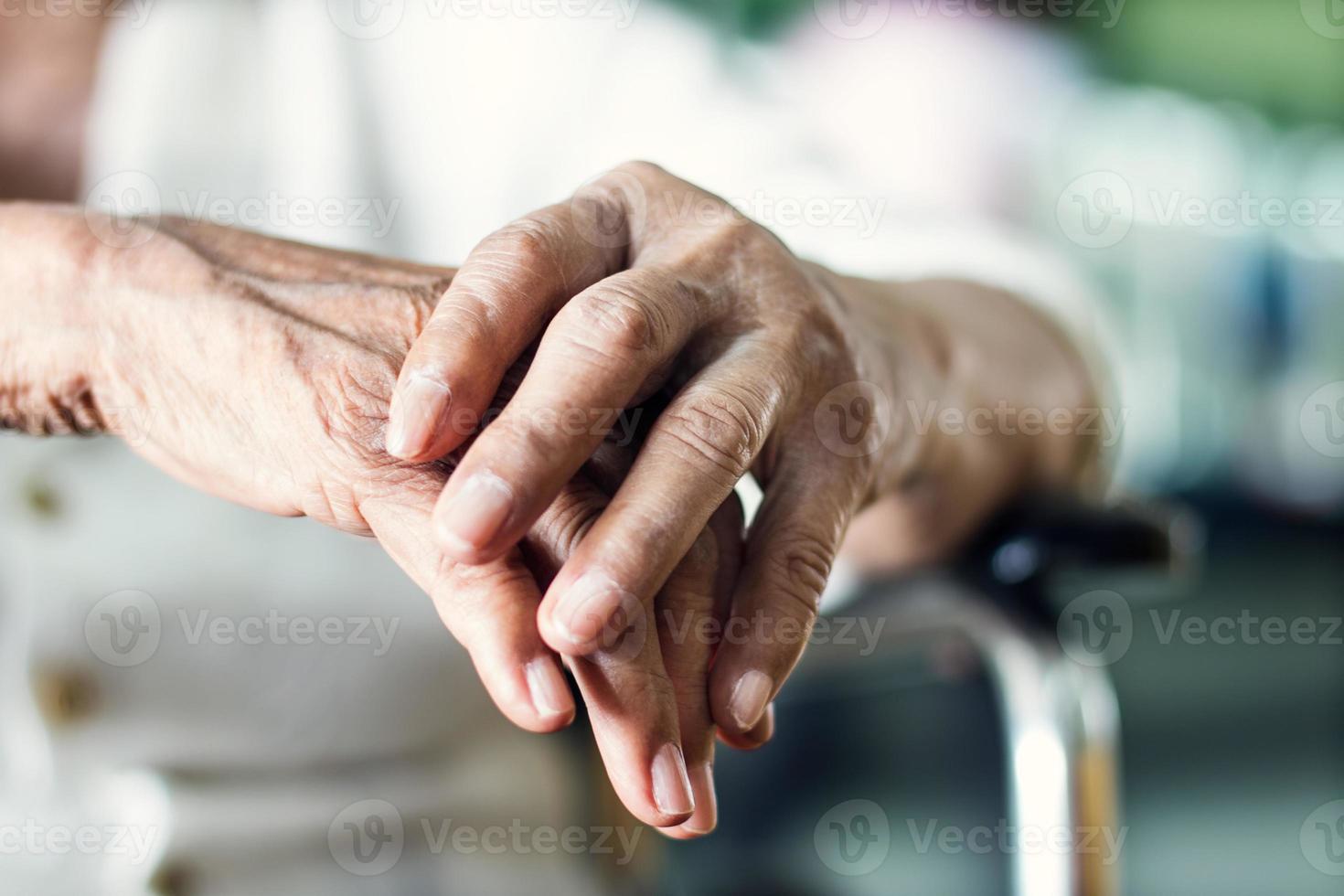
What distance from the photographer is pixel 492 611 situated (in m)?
0.32

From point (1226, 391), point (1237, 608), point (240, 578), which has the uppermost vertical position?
point (240, 578)

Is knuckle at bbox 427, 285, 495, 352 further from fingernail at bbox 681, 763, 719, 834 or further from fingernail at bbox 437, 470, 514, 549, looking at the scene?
fingernail at bbox 681, 763, 719, 834

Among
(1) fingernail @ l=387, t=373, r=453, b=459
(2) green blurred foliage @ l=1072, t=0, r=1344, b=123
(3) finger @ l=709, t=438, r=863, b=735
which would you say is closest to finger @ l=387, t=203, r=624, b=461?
(1) fingernail @ l=387, t=373, r=453, b=459

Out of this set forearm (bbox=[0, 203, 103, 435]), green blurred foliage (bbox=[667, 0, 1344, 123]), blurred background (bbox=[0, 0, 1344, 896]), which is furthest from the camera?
green blurred foliage (bbox=[667, 0, 1344, 123])

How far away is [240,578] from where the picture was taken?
0.67 metres

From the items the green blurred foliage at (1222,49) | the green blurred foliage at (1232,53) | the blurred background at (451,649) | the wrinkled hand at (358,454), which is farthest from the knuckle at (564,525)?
the green blurred foliage at (1232,53)

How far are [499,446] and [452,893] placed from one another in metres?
0.44

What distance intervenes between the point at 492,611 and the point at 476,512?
0.04m

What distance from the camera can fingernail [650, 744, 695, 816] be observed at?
32 centimetres

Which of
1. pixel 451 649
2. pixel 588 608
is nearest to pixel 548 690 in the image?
pixel 588 608

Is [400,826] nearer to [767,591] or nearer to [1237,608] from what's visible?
[767,591]

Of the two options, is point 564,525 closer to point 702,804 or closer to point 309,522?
point 702,804

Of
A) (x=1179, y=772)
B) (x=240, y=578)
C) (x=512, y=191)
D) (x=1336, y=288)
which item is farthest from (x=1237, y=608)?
(x=240, y=578)

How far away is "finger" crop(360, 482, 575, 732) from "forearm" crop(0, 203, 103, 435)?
145 millimetres
